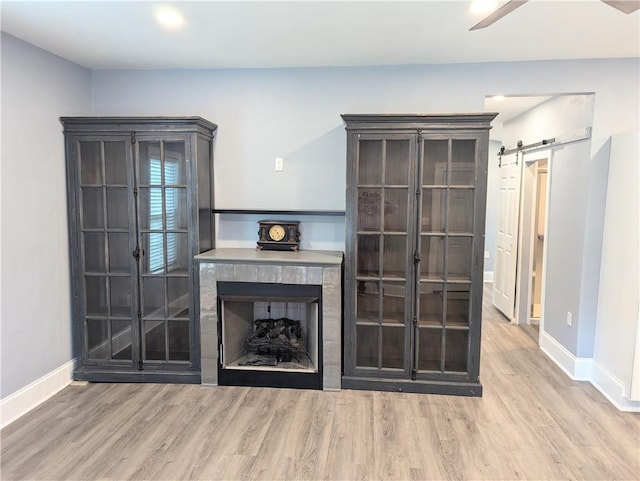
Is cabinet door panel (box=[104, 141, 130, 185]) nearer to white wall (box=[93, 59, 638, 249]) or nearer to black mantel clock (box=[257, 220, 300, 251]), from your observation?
white wall (box=[93, 59, 638, 249])

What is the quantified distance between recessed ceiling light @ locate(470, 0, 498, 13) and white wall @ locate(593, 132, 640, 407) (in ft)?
4.74

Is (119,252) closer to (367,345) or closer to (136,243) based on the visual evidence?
(136,243)

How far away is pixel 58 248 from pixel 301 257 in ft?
6.04

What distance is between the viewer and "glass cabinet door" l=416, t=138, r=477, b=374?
2.96m

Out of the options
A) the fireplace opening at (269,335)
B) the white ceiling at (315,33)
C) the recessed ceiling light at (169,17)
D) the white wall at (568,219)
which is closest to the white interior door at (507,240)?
the white wall at (568,219)

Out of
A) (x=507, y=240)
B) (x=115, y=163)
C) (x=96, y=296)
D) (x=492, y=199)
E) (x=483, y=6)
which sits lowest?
(x=96, y=296)

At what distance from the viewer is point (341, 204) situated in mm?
3434

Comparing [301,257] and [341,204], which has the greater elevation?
[341,204]

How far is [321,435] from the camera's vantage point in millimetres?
2543

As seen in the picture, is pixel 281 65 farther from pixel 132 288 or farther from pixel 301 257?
pixel 132 288

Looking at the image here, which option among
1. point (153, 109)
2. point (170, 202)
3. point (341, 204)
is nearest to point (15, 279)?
point (170, 202)

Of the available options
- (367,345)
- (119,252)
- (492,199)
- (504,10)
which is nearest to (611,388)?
(367,345)

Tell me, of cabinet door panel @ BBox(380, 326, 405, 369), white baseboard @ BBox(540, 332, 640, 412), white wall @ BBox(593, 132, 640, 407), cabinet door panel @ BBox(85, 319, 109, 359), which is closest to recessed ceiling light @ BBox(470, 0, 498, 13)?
white wall @ BBox(593, 132, 640, 407)

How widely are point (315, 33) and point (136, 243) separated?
202 cm
